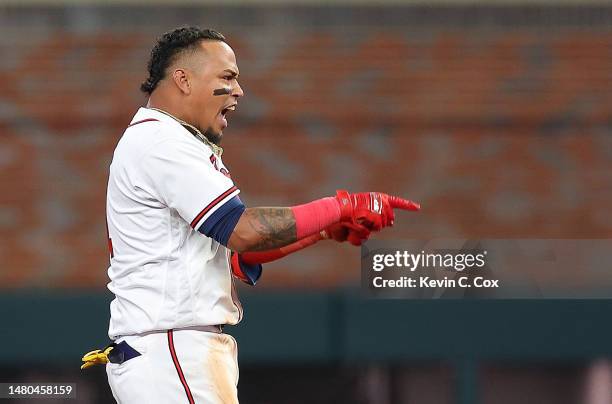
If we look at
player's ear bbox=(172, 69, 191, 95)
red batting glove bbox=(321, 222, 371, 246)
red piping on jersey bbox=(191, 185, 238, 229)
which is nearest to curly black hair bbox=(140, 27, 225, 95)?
player's ear bbox=(172, 69, 191, 95)

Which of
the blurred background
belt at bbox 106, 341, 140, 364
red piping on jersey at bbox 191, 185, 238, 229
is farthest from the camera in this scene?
the blurred background

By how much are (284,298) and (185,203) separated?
2.89 metres

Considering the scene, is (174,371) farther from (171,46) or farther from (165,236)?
(171,46)

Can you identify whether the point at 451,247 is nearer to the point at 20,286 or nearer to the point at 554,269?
the point at 554,269

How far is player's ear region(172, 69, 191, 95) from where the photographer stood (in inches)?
99.2

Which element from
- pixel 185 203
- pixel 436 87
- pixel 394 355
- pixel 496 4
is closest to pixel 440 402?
pixel 394 355

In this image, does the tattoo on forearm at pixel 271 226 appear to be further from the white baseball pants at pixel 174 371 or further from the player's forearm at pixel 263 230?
the white baseball pants at pixel 174 371

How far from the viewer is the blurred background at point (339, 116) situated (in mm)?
5629

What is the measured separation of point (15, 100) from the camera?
572 centimetres

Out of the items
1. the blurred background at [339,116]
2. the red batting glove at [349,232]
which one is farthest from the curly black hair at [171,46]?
the blurred background at [339,116]

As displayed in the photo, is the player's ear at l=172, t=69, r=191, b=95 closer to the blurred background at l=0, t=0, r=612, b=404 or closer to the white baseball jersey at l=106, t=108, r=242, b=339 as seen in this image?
the white baseball jersey at l=106, t=108, r=242, b=339

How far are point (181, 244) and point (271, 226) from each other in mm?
211

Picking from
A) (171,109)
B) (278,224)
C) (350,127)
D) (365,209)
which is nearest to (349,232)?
(365,209)

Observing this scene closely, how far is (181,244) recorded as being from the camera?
2402mm
